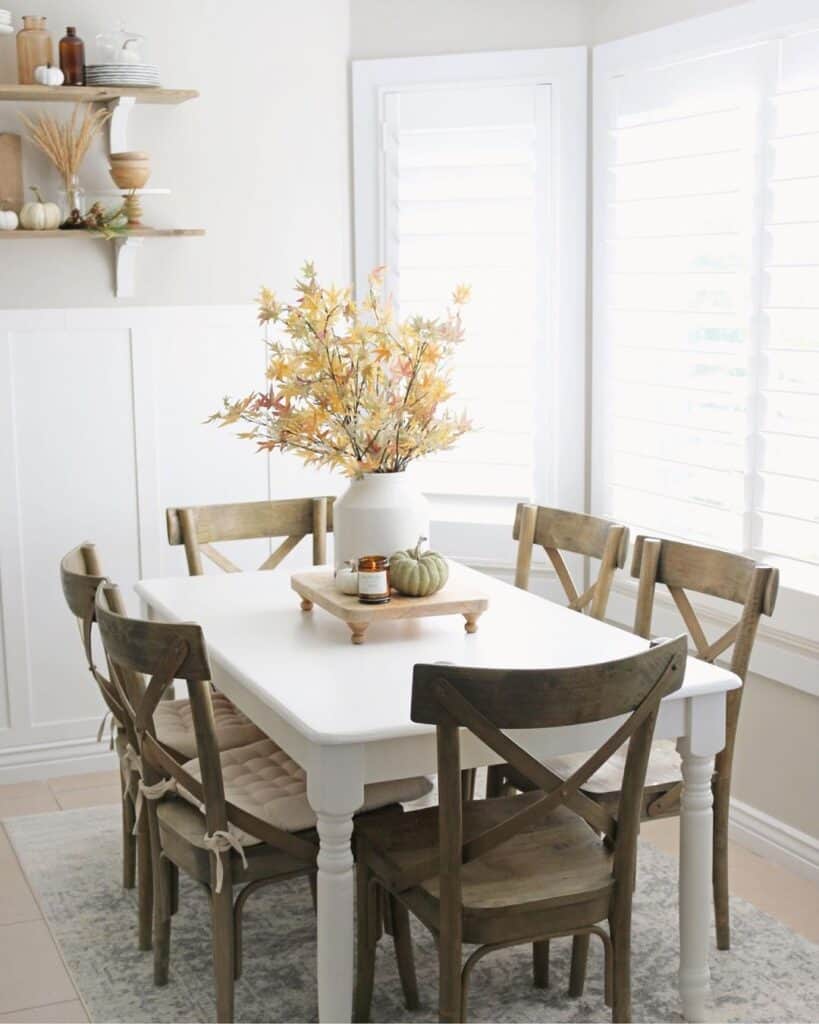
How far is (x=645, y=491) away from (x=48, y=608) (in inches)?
74.5

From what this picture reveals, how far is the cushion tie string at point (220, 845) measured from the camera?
2.49 m

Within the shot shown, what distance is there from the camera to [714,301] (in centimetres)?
366

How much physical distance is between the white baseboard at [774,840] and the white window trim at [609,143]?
1.30ft

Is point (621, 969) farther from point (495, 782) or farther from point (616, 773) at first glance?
point (495, 782)

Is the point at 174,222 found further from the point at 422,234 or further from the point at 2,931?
the point at 2,931

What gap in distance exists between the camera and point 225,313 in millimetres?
4258

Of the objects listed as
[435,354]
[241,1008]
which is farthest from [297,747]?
[435,354]

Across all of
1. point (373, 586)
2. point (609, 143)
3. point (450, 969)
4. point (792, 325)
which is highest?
point (609, 143)

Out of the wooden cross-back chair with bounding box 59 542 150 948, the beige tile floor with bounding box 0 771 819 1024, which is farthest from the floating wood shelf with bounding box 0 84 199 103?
the beige tile floor with bounding box 0 771 819 1024

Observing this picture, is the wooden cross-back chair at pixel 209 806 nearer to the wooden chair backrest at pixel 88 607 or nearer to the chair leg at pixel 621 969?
the wooden chair backrest at pixel 88 607

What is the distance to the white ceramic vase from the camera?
2.99 m

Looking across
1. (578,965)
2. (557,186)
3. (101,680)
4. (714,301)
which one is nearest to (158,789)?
(101,680)

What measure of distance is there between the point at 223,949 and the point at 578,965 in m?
0.76

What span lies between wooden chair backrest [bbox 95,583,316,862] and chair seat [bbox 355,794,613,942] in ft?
0.58
